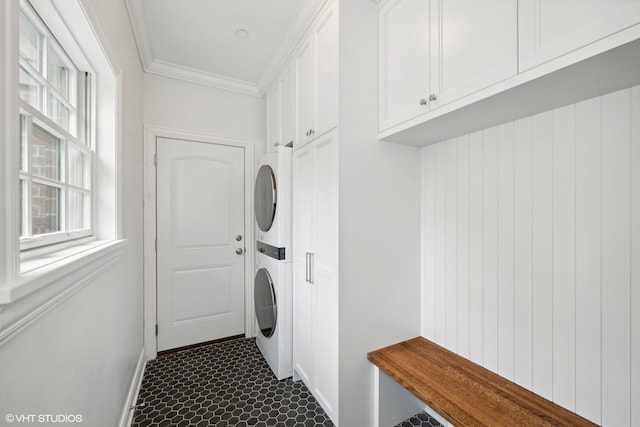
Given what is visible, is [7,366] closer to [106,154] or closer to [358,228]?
[106,154]

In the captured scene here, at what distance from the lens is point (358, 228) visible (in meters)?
1.54

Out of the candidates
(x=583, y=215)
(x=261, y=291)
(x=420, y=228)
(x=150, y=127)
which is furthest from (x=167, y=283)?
(x=583, y=215)

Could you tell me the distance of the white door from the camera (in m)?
2.47

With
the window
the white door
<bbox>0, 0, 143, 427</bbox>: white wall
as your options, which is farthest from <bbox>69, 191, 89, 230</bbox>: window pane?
the white door

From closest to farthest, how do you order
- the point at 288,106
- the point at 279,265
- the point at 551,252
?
the point at 551,252 < the point at 279,265 < the point at 288,106

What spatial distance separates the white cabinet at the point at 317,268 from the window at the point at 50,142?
1.17 metres

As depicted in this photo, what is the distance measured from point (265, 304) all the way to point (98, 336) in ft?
4.07

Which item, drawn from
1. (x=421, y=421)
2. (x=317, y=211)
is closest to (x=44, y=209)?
(x=317, y=211)

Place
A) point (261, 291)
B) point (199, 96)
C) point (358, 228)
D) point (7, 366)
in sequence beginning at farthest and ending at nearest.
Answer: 1. point (199, 96)
2. point (261, 291)
3. point (358, 228)
4. point (7, 366)

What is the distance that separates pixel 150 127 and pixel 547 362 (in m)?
3.20

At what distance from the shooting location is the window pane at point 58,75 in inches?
40.8

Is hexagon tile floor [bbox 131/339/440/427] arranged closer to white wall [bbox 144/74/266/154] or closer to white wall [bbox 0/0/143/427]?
white wall [bbox 0/0/143/427]

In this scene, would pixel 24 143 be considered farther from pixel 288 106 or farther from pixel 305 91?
pixel 288 106

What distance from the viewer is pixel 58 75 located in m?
1.12
